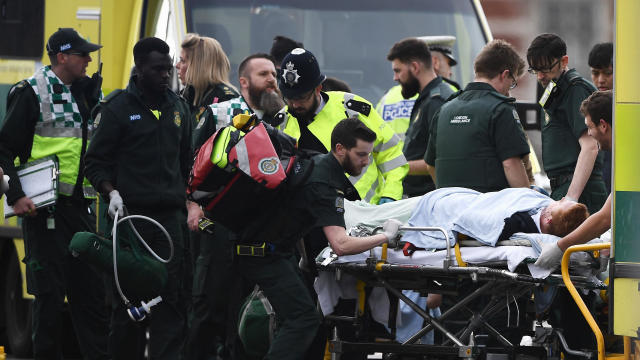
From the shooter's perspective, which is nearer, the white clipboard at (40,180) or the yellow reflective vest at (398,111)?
the white clipboard at (40,180)

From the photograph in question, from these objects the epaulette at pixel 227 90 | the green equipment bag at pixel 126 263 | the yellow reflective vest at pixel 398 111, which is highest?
the epaulette at pixel 227 90

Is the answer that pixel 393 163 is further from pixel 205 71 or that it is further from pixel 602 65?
pixel 205 71

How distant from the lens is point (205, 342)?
8828 millimetres

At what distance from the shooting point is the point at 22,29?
1118cm

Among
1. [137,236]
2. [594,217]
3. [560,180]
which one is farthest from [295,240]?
[560,180]

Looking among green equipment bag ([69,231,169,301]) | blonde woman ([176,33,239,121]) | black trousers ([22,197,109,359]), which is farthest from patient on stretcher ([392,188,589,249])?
black trousers ([22,197,109,359])

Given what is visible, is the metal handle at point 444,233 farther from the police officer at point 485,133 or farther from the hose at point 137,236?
the hose at point 137,236

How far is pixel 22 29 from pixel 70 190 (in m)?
2.69

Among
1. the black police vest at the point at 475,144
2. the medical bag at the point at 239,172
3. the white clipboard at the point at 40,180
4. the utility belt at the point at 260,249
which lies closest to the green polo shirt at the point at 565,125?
the black police vest at the point at 475,144

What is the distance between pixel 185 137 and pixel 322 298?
1.49m

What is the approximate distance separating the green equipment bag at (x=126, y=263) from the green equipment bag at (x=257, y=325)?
59cm

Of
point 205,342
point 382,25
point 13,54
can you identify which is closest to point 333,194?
point 205,342

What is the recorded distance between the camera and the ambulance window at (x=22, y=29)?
11062 millimetres

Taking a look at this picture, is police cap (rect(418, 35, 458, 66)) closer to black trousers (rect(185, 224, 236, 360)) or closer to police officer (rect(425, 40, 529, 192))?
police officer (rect(425, 40, 529, 192))
